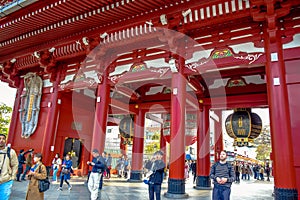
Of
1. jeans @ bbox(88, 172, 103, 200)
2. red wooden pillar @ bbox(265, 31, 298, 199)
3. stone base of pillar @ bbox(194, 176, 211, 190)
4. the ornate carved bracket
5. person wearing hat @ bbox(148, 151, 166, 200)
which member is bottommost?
stone base of pillar @ bbox(194, 176, 211, 190)

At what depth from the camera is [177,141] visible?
6.93m

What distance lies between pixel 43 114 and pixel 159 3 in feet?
25.2

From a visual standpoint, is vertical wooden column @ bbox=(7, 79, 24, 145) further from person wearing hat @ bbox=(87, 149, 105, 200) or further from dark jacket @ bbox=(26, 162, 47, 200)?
dark jacket @ bbox=(26, 162, 47, 200)

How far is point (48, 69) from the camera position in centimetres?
1059

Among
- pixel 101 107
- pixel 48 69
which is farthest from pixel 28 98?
pixel 101 107

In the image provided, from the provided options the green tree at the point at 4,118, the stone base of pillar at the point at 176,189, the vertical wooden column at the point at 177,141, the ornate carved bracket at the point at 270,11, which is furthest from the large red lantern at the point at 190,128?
the green tree at the point at 4,118

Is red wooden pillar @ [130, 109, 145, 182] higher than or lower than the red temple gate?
lower

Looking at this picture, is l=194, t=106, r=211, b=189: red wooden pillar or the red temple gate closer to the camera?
the red temple gate

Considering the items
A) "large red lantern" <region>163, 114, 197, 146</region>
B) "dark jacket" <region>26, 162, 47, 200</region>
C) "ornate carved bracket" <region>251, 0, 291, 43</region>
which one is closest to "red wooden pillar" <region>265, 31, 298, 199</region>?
"ornate carved bracket" <region>251, 0, 291, 43</region>

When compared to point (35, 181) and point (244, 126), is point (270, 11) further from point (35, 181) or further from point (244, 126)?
point (35, 181)

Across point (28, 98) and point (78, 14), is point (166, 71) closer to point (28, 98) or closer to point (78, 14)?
point (78, 14)

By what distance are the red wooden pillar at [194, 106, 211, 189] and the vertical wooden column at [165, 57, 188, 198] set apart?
3758 millimetres

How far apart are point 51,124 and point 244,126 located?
321 inches

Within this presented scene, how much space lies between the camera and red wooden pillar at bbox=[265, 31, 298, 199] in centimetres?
523
